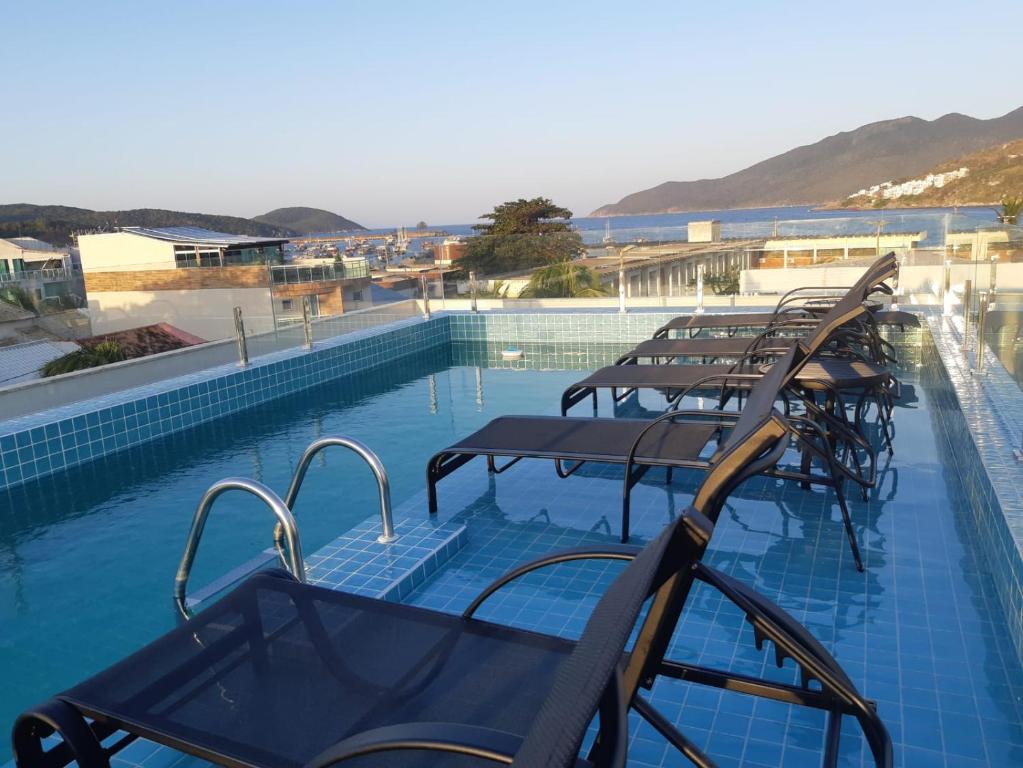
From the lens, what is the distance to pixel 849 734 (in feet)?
6.95

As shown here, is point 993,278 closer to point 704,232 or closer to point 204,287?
point 704,232

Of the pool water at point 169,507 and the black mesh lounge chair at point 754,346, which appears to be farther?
the black mesh lounge chair at point 754,346

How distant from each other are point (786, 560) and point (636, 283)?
800cm

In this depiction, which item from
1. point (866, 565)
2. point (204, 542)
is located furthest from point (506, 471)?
point (866, 565)

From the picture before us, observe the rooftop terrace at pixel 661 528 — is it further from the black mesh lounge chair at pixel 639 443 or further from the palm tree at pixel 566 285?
the palm tree at pixel 566 285

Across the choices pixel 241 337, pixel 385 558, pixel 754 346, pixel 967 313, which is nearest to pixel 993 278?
pixel 967 313

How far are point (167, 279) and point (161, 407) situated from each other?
8.59m

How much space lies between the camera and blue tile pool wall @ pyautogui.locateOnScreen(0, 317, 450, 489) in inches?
212

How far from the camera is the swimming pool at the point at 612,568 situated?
2.23 m

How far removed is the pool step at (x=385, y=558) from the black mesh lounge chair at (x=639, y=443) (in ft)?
1.42

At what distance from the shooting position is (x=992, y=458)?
319 cm

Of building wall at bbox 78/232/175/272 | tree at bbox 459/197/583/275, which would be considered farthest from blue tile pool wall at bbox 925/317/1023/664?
building wall at bbox 78/232/175/272

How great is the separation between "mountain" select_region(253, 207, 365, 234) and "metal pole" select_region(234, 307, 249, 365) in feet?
287

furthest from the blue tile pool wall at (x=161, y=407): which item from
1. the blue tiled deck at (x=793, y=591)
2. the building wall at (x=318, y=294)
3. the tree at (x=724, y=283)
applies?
the tree at (x=724, y=283)
